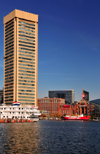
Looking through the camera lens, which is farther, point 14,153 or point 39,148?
point 39,148

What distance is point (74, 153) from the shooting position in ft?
217

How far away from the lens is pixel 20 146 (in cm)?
7512

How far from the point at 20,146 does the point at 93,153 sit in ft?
72.1

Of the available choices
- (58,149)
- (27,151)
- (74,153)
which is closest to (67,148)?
(58,149)

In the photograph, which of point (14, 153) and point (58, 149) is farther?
point (58, 149)

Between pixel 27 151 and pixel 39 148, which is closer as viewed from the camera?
pixel 27 151

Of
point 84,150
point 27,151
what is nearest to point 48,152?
point 27,151

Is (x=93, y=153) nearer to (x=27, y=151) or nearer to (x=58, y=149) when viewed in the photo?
(x=58, y=149)

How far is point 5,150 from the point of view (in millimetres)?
68875

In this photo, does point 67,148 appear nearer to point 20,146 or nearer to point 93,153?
point 93,153

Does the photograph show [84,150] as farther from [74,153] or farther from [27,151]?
[27,151]

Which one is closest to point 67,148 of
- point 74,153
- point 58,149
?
point 58,149

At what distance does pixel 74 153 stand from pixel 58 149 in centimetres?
729

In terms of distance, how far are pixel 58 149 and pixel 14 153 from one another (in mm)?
13708
